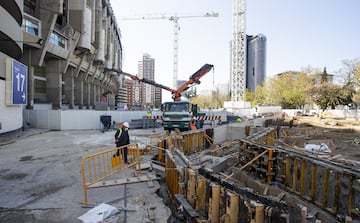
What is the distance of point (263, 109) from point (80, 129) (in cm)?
3651

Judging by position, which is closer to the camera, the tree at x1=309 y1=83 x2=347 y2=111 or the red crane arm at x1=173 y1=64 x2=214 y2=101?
the red crane arm at x1=173 y1=64 x2=214 y2=101

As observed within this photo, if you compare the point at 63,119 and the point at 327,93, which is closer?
the point at 63,119

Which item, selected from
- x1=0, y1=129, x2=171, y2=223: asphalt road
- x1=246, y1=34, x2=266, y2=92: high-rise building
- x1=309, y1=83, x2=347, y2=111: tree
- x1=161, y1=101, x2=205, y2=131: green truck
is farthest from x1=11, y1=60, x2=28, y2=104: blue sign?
x1=246, y1=34, x2=266, y2=92: high-rise building

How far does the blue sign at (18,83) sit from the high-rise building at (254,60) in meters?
103

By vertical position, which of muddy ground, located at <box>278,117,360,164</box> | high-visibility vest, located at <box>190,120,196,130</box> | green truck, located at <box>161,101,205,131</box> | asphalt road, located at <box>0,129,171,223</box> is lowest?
Answer: muddy ground, located at <box>278,117,360,164</box>

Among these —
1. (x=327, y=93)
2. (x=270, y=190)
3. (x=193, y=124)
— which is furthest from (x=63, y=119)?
(x=327, y=93)

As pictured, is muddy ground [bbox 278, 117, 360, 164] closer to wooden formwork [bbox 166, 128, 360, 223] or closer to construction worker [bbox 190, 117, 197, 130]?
wooden formwork [bbox 166, 128, 360, 223]

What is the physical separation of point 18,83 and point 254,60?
111 m

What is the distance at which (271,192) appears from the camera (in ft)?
22.6

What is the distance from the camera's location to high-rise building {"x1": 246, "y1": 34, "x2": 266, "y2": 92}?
11075 cm

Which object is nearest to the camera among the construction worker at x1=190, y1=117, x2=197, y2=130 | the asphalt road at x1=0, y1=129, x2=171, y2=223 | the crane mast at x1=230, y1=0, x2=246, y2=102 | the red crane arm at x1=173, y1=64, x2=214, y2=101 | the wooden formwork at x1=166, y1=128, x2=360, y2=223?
the wooden formwork at x1=166, y1=128, x2=360, y2=223

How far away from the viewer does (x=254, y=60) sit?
114 m

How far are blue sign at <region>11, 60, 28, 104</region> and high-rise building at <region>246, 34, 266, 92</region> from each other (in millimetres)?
102715

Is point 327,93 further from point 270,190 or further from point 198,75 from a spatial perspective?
point 270,190
